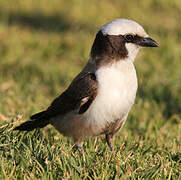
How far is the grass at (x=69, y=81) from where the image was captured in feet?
11.2

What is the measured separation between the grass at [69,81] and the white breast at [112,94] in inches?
12.4

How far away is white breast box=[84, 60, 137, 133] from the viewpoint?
161 inches

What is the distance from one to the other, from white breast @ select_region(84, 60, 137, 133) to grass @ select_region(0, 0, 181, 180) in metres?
0.32

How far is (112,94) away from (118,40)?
23.7 inches

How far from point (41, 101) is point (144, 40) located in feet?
7.64

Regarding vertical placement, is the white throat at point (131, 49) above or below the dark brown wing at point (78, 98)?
above

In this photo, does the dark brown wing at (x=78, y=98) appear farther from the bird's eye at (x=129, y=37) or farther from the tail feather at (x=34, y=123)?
the bird's eye at (x=129, y=37)

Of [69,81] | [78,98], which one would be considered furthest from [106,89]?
[69,81]

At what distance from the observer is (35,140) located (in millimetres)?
4016

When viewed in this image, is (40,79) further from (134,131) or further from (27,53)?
(134,131)

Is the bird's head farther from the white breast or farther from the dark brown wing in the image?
the dark brown wing

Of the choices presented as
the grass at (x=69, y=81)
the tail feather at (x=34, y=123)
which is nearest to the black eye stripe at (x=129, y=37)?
the grass at (x=69, y=81)

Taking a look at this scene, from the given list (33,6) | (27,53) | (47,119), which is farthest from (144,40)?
(33,6)

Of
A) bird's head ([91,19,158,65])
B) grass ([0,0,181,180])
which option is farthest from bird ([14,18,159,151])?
grass ([0,0,181,180])
